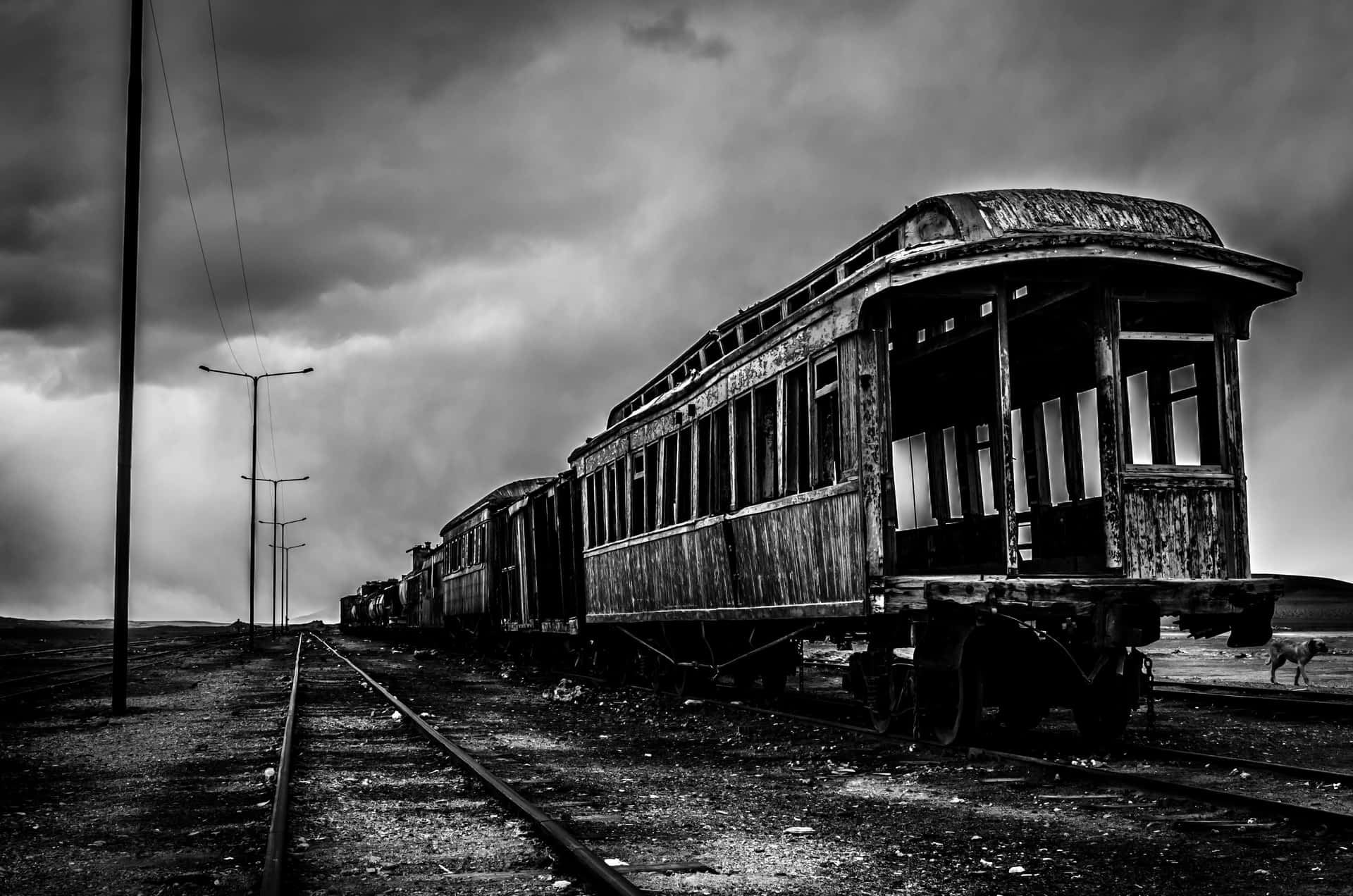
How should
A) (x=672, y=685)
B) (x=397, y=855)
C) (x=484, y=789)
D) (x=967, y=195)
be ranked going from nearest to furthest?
(x=397, y=855) < (x=484, y=789) < (x=967, y=195) < (x=672, y=685)

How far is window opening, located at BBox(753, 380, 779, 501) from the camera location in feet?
37.9

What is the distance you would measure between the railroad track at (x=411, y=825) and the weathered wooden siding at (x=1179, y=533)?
4.82 m

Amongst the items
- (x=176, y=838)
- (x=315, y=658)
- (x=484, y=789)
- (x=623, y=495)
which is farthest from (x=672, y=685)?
(x=315, y=658)

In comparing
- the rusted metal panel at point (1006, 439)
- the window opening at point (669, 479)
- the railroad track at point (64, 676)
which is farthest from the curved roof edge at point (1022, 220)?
the railroad track at point (64, 676)

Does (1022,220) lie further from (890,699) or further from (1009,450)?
(890,699)

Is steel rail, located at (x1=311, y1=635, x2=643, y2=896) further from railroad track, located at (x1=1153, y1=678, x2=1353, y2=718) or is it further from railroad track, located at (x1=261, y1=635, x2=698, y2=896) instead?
railroad track, located at (x1=1153, y1=678, x2=1353, y2=718)

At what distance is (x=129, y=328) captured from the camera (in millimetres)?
15555

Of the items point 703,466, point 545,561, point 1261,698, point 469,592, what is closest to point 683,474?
point 703,466

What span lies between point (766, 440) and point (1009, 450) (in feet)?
9.83

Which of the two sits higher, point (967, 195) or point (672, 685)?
point (967, 195)

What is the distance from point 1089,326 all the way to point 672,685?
8.84 metres

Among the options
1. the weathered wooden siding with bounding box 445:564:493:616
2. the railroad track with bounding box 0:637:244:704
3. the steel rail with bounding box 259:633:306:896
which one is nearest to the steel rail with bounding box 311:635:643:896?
the steel rail with bounding box 259:633:306:896

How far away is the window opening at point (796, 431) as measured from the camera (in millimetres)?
10938

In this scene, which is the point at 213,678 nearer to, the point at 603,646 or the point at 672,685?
the point at 603,646
